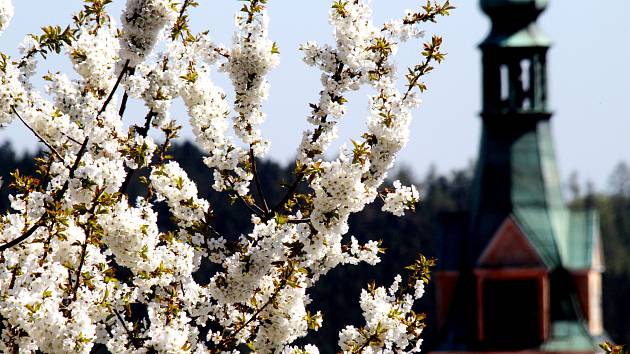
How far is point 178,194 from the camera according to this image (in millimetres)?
10352

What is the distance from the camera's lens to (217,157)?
10.7m

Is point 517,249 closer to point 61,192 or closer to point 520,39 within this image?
point 520,39

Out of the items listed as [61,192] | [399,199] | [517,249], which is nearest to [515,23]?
[517,249]

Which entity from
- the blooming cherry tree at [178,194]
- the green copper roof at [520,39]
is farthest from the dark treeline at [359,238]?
the blooming cherry tree at [178,194]

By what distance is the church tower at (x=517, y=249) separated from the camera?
130 feet

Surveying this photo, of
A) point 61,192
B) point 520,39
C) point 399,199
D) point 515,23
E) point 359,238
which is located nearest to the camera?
point 61,192

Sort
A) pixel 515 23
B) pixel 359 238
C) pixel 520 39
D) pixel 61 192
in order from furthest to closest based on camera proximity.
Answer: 1. pixel 359 238
2. pixel 515 23
3. pixel 520 39
4. pixel 61 192

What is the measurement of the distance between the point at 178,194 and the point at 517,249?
30.1m

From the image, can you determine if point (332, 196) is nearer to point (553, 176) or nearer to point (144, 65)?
point (144, 65)

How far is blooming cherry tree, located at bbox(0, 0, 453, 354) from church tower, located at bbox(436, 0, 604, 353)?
28148 millimetres

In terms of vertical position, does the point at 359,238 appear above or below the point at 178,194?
above

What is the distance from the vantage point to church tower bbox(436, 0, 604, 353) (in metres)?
39.5

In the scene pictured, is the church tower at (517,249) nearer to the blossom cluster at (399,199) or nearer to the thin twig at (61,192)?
the blossom cluster at (399,199)

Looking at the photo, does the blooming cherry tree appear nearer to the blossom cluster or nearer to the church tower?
the blossom cluster
